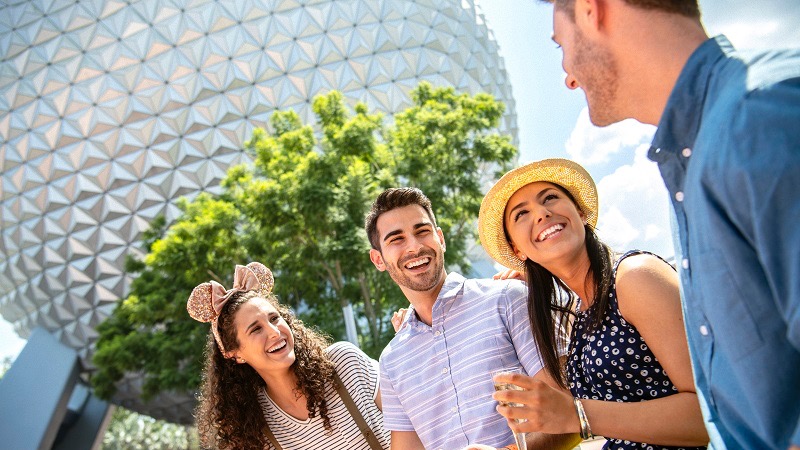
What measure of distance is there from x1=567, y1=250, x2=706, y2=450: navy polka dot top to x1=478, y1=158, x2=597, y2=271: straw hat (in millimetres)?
667

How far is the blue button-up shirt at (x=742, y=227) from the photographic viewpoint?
1.14 m

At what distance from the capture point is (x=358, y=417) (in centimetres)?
400

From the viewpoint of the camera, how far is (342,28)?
22.1 m

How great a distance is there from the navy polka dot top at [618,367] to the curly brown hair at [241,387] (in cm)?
201

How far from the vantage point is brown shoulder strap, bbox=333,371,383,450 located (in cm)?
393

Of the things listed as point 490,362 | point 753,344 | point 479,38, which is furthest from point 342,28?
point 753,344

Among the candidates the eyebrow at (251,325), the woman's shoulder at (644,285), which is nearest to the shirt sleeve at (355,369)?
the eyebrow at (251,325)

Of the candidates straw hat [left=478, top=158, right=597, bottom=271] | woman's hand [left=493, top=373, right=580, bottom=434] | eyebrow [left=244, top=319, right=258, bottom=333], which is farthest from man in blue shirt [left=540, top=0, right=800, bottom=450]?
eyebrow [left=244, top=319, right=258, bottom=333]

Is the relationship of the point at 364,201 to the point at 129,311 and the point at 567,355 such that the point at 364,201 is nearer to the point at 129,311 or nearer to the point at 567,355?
the point at 129,311

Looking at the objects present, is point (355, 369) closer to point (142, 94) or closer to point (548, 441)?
point (548, 441)

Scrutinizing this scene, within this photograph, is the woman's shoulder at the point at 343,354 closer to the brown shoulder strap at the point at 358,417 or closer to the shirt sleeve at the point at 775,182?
the brown shoulder strap at the point at 358,417

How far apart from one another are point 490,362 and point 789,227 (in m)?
2.06

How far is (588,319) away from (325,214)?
9990 mm

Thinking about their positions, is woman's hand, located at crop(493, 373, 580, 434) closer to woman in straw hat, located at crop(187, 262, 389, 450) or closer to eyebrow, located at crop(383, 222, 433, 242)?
eyebrow, located at crop(383, 222, 433, 242)
